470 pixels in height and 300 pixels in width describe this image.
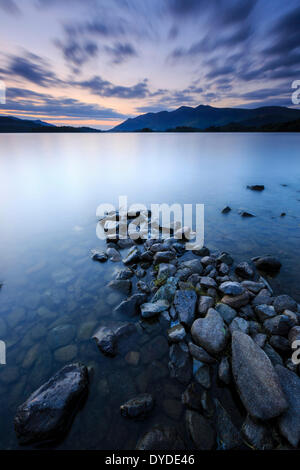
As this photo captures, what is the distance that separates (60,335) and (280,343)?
5.82m

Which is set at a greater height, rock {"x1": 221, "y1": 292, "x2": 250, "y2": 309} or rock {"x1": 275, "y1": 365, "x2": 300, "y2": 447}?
rock {"x1": 221, "y1": 292, "x2": 250, "y2": 309}

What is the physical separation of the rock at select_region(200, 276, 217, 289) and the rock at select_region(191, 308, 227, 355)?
53.4 inches

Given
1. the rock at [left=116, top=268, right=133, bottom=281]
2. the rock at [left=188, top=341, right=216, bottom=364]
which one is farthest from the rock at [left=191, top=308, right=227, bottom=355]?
the rock at [left=116, top=268, right=133, bottom=281]

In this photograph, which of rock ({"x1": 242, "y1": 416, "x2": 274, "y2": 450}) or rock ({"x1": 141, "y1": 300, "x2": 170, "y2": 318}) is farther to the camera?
rock ({"x1": 141, "y1": 300, "x2": 170, "y2": 318})

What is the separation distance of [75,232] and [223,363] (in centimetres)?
1033

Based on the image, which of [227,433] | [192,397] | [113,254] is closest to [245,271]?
[192,397]

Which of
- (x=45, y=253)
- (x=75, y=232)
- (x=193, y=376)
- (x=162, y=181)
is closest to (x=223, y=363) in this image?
(x=193, y=376)

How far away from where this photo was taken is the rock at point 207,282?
22.7ft

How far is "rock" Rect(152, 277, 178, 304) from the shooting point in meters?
6.63

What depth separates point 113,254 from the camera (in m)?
9.40

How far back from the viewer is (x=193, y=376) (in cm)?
459

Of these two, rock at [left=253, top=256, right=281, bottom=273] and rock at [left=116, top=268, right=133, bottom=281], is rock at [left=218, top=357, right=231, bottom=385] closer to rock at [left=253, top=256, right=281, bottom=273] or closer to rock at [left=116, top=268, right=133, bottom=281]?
rock at [left=116, top=268, right=133, bottom=281]

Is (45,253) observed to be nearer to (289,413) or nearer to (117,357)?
(117,357)

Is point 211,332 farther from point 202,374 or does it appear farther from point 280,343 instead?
point 280,343
